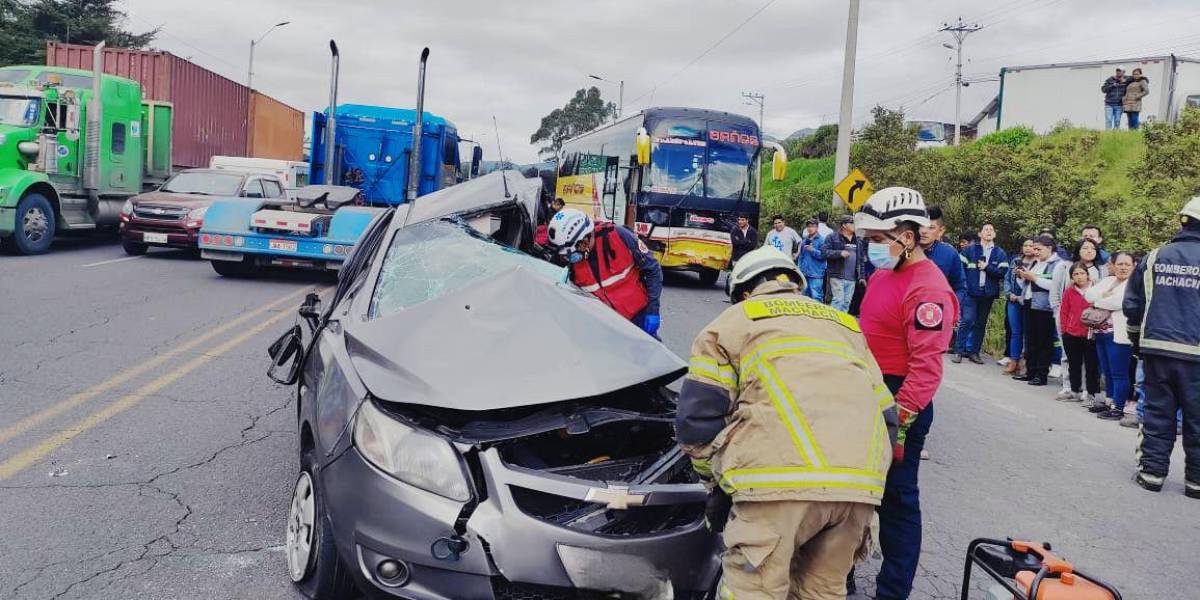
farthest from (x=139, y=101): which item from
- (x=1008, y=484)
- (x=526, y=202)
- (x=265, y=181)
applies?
(x=1008, y=484)

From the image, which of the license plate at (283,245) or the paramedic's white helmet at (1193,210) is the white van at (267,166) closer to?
the license plate at (283,245)

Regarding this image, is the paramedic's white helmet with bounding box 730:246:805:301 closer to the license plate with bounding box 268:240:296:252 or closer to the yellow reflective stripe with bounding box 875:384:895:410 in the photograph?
the yellow reflective stripe with bounding box 875:384:895:410

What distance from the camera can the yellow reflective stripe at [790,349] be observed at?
9.10ft

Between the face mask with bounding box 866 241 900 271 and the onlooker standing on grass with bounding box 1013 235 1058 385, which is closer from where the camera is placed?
the face mask with bounding box 866 241 900 271

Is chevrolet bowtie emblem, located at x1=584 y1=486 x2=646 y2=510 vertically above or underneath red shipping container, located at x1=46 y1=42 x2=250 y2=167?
underneath

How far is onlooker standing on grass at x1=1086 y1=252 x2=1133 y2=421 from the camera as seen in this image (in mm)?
8492

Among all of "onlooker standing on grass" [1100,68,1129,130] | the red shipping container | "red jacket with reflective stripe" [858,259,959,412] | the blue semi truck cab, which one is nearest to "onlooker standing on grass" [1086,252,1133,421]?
"red jacket with reflective stripe" [858,259,959,412]

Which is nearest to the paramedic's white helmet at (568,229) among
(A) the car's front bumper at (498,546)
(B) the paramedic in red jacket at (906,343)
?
(B) the paramedic in red jacket at (906,343)

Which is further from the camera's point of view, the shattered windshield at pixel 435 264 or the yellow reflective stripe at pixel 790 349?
the shattered windshield at pixel 435 264

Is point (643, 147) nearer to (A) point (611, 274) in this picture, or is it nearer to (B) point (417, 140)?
(B) point (417, 140)

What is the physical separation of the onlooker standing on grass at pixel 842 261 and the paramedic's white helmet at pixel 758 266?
35.4ft

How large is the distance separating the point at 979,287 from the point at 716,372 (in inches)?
378

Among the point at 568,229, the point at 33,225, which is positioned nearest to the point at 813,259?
the point at 568,229

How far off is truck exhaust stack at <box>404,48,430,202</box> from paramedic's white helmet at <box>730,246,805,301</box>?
13720mm
